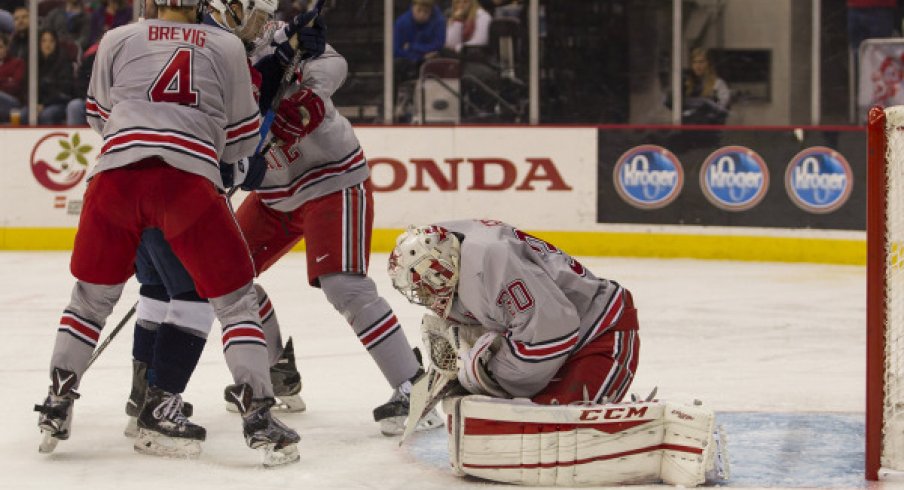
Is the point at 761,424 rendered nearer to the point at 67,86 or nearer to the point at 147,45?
the point at 147,45

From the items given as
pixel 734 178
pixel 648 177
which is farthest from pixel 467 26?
pixel 734 178

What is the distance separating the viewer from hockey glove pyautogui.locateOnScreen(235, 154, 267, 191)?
3.86 metres

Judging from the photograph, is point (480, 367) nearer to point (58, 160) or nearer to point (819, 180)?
point (819, 180)

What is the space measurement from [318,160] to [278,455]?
2.80 ft

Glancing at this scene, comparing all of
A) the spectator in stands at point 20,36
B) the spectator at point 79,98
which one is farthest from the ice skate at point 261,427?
the spectator in stands at point 20,36

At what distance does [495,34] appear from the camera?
922 centimetres

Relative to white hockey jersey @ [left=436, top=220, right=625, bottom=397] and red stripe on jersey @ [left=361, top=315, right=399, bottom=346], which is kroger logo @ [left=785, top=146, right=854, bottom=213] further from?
white hockey jersey @ [left=436, top=220, right=625, bottom=397]

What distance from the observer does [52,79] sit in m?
9.34

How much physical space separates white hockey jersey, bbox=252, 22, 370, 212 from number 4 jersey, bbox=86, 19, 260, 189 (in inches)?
19.7

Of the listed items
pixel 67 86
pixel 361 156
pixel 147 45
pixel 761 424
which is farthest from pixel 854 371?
pixel 67 86

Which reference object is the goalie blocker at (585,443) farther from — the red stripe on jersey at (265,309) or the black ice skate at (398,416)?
the red stripe on jersey at (265,309)

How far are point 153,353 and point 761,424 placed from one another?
1.50 metres

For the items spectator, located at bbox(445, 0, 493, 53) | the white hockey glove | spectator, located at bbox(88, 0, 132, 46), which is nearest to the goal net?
the white hockey glove

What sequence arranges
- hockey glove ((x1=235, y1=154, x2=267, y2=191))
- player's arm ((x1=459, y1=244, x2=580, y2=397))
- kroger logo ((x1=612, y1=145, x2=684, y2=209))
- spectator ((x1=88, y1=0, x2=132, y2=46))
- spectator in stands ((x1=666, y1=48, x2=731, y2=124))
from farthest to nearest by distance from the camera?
spectator ((x1=88, y1=0, x2=132, y2=46)) < spectator in stands ((x1=666, y1=48, x2=731, y2=124)) < kroger logo ((x1=612, y1=145, x2=684, y2=209)) < hockey glove ((x1=235, y1=154, x2=267, y2=191)) < player's arm ((x1=459, y1=244, x2=580, y2=397))
